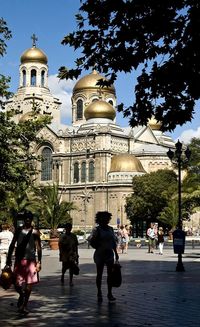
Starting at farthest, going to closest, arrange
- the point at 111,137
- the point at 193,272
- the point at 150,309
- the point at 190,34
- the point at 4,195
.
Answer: the point at 111,137 → the point at 4,195 → the point at 193,272 → the point at 150,309 → the point at 190,34

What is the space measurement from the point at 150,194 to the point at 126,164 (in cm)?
990

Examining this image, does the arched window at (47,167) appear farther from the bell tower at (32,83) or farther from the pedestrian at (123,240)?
the pedestrian at (123,240)

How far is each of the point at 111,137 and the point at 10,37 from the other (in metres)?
61.8

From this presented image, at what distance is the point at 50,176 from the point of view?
3588 inches

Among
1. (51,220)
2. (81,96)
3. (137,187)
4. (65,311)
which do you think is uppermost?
(81,96)

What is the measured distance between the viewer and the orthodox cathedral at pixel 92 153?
271 ft

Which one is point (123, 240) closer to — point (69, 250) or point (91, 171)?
point (69, 250)

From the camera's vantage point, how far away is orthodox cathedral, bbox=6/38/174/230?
82.7 meters

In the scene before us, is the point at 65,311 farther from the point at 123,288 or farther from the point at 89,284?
the point at 89,284

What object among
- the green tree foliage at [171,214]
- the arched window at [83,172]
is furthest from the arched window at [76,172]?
the green tree foliage at [171,214]

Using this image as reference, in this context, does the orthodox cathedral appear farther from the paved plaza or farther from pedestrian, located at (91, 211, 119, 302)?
pedestrian, located at (91, 211, 119, 302)

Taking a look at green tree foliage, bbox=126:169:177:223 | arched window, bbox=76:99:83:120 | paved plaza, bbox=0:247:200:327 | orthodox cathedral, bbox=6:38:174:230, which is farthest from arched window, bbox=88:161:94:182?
paved plaza, bbox=0:247:200:327

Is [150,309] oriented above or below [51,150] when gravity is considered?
below

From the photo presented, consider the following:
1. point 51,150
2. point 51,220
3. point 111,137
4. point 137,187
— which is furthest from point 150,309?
point 51,150
